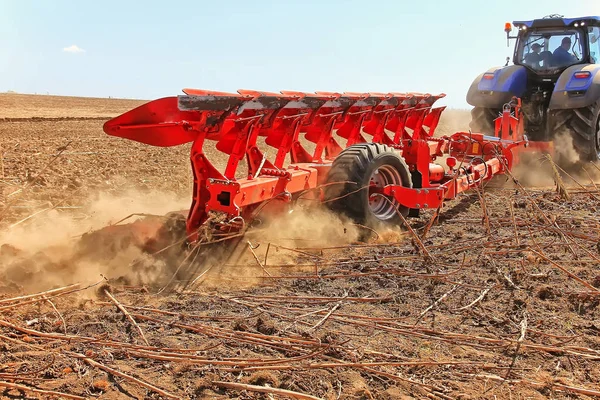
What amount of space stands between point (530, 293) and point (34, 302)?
9.86 ft

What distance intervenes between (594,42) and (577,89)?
1.50 meters

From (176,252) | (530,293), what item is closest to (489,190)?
(530,293)

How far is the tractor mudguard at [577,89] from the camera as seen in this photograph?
864 centimetres

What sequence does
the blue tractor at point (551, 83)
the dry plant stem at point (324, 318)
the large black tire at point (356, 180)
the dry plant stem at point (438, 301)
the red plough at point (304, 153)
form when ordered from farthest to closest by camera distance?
the blue tractor at point (551, 83) → the large black tire at point (356, 180) → the red plough at point (304, 153) → the dry plant stem at point (438, 301) → the dry plant stem at point (324, 318)

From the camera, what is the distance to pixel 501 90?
31.0ft

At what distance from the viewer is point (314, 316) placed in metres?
3.51

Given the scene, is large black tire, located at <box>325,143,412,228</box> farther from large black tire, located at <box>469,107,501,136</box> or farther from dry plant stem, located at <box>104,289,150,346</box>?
large black tire, located at <box>469,107,501,136</box>

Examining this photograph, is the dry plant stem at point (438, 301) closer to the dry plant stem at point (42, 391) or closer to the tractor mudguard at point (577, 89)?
the dry plant stem at point (42, 391)

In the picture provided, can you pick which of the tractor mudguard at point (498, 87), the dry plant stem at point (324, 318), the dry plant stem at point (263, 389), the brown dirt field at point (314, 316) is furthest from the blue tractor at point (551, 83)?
the dry plant stem at point (263, 389)

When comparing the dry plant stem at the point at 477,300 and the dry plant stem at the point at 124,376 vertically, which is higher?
the dry plant stem at the point at 124,376

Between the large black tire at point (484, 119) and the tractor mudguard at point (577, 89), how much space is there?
1.14 metres

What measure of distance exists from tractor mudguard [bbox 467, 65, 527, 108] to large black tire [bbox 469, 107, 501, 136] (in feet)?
0.66

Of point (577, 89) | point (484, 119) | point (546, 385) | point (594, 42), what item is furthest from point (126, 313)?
point (594, 42)

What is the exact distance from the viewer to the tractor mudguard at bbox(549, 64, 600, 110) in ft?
28.3
